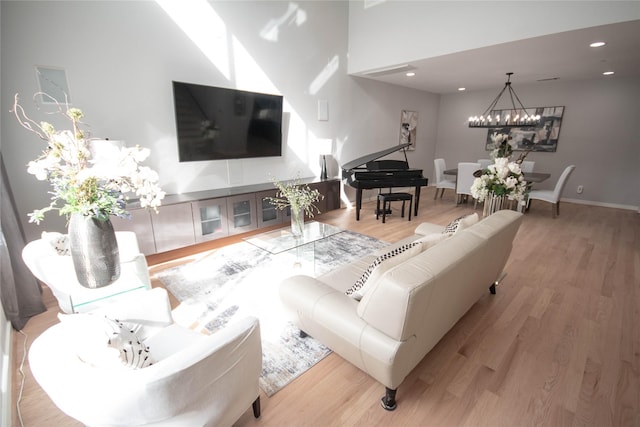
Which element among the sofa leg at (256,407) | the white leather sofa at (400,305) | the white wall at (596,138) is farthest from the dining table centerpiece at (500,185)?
the white wall at (596,138)

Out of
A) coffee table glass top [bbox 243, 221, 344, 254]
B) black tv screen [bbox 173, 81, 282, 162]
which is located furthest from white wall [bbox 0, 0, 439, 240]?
coffee table glass top [bbox 243, 221, 344, 254]

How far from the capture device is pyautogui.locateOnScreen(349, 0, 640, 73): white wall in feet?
10.2

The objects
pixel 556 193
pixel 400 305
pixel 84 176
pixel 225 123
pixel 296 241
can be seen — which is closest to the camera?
pixel 400 305

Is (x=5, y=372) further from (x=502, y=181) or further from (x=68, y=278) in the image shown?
(x=502, y=181)

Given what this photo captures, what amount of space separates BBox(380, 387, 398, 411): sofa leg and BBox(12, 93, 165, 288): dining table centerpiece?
5.22 ft

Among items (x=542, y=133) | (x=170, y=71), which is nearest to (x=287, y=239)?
(x=170, y=71)

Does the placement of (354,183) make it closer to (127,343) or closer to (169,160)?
(169,160)

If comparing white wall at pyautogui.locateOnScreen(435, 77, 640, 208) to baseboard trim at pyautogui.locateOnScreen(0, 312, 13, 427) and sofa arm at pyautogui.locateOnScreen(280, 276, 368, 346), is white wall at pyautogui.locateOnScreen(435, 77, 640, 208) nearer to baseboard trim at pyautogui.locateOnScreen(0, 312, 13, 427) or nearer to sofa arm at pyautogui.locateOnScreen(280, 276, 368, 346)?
sofa arm at pyautogui.locateOnScreen(280, 276, 368, 346)

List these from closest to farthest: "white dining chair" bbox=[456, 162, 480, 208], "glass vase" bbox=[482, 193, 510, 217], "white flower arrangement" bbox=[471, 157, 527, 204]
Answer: "white flower arrangement" bbox=[471, 157, 527, 204] → "glass vase" bbox=[482, 193, 510, 217] → "white dining chair" bbox=[456, 162, 480, 208]

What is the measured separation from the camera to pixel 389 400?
61.2 inches

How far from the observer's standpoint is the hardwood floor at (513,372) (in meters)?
1.54

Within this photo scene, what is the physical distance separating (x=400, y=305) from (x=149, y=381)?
0.91 m

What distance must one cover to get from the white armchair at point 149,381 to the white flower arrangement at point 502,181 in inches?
90.5

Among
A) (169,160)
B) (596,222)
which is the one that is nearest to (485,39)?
(596,222)
